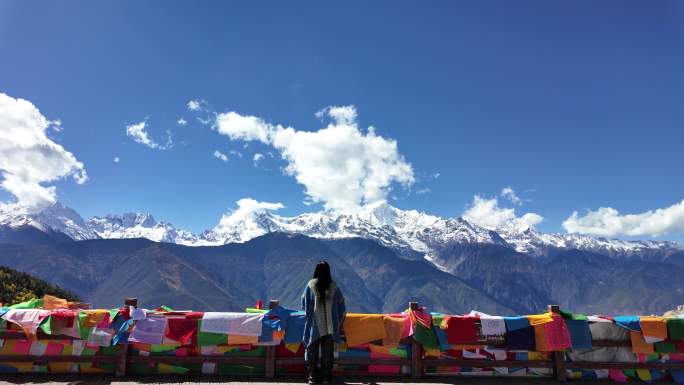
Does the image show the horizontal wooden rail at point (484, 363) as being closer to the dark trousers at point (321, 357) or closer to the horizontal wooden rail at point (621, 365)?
the horizontal wooden rail at point (621, 365)

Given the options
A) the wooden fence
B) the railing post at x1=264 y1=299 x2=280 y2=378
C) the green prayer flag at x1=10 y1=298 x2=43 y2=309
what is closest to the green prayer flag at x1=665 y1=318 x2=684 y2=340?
the wooden fence

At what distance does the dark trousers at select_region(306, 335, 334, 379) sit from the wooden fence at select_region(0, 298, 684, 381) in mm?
720

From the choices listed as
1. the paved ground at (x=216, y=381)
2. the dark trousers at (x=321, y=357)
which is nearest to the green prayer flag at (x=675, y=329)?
the paved ground at (x=216, y=381)

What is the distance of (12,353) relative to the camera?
10.8 m

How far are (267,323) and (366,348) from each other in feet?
7.59

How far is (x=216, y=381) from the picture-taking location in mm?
10352

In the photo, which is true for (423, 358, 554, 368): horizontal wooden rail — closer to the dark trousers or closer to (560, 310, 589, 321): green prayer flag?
(560, 310, 589, 321): green prayer flag

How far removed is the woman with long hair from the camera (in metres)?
10.4

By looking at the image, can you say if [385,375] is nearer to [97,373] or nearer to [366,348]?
[366,348]

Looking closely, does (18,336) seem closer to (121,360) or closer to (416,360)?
(121,360)

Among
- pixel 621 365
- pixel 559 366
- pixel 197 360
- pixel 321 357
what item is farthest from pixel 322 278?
pixel 621 365

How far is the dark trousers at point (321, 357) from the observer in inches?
407

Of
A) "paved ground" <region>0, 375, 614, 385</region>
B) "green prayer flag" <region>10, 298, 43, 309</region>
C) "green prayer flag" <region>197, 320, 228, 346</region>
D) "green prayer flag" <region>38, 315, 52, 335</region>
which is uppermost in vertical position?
"green prayer flag" <region>10, 298, 43, 309</region>

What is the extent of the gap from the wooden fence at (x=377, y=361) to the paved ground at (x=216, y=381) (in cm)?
30
